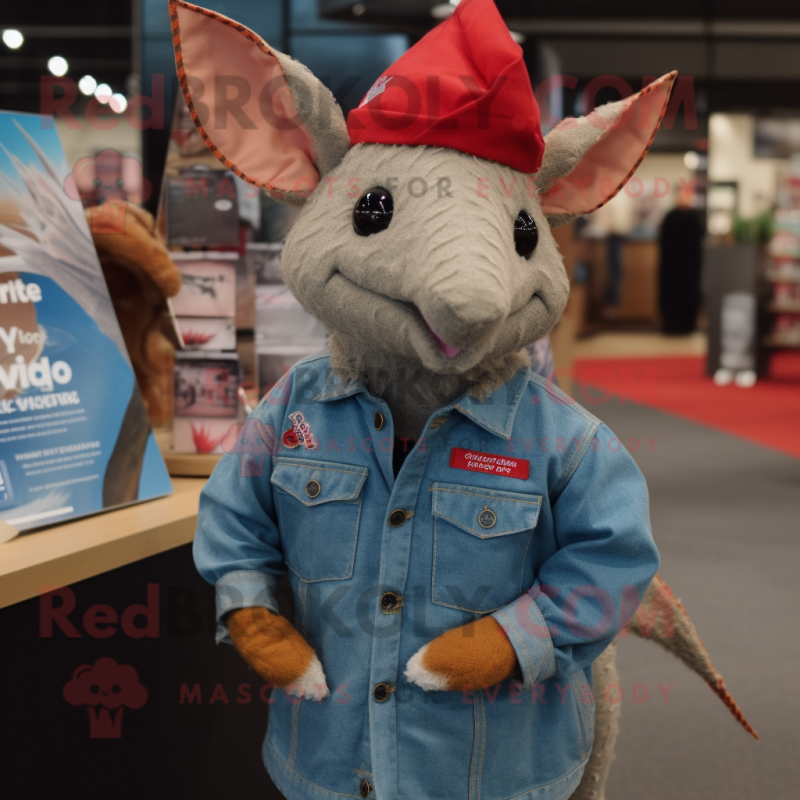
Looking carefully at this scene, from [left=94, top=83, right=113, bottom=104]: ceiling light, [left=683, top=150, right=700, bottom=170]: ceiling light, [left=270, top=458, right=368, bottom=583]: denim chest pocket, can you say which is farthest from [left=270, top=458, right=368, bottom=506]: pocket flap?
[left=683, top=150, right=700, bottom=170]: ceiling light

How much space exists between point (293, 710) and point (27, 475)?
18.7 inches

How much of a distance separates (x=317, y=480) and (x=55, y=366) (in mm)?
473

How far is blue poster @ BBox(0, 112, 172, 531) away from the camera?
49.1 inches

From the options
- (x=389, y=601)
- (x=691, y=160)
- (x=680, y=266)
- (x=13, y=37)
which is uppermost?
(x=691, y=160)

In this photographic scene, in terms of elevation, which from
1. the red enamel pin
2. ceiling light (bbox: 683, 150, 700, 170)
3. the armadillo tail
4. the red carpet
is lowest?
the red carpet

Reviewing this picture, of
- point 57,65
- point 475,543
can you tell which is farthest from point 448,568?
point 57,65

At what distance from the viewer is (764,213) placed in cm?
876

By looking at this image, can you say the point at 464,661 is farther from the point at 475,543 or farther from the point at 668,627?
the point at 668,627

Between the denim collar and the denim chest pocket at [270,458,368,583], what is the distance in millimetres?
87

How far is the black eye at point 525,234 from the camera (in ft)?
3.33

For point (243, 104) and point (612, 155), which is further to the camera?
point (612, 155)

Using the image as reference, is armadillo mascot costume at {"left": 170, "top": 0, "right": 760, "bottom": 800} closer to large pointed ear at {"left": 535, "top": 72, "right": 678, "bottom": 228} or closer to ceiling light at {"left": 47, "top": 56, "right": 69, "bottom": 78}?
large pointed ear at {"left": 535, "top": 72, "right": 678, "bottom": 228}

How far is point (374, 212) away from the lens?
984 millimetres

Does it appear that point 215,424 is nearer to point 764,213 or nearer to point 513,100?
point 513,100
